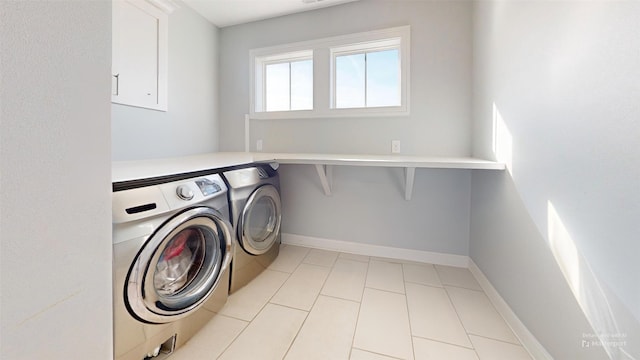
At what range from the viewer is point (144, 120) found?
1903 mm

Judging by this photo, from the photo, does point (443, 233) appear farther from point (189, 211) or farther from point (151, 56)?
point (151, 56)

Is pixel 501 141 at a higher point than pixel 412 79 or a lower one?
lower

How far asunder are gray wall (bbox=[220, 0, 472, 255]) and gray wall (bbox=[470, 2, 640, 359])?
18.6 inches

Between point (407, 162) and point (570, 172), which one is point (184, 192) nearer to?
point (407, 162)

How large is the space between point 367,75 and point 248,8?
129 centimetres

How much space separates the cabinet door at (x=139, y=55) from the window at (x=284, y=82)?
0.85m

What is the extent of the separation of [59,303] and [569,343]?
158cm

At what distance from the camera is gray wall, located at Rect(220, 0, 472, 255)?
1941 millimetres

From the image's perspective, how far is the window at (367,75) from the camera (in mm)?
2148

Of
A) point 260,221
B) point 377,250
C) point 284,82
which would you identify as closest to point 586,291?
point 377,250

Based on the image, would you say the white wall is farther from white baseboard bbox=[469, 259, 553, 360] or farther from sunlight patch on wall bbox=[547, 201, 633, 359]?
white baseboard bbox=[469, 259, 553, 360]

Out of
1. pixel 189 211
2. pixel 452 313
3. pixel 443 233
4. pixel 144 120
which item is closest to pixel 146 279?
pixel 189 211

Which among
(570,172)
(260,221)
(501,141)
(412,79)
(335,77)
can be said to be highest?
(335,77)

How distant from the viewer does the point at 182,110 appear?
2.25 metres
